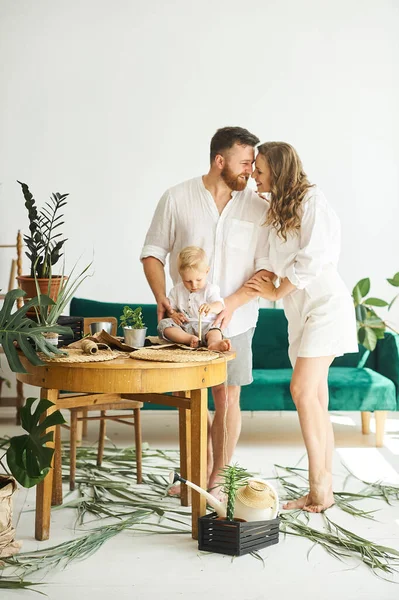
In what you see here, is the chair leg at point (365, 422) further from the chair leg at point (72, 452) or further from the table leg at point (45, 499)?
the table leg at point (45, 499)

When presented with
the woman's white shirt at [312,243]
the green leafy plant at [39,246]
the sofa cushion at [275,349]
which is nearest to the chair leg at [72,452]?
A: the green leafy plant at [39,246]

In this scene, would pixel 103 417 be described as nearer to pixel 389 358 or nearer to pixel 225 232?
pixel 225 232

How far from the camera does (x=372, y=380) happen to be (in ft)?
16.5

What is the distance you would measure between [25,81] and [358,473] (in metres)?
3.69

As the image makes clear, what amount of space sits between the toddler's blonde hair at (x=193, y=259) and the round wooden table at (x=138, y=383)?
0.40 meters

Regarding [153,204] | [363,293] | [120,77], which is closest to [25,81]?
[120,77]

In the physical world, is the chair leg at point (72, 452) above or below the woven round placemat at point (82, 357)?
below

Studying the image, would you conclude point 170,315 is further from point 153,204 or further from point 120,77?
point 120,77

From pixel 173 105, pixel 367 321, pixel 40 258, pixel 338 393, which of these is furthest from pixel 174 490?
pixel 173 105

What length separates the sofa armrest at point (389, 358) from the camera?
5156mm

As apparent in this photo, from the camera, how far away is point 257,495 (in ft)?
10.3

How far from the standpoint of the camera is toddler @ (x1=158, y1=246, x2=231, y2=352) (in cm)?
336

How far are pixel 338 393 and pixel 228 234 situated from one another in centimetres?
171

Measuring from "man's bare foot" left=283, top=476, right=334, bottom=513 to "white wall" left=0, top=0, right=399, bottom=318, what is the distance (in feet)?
9.07
